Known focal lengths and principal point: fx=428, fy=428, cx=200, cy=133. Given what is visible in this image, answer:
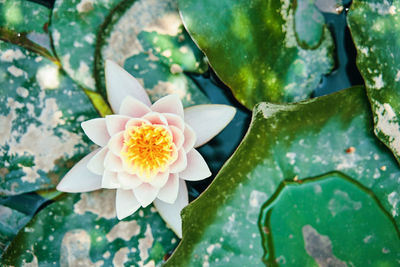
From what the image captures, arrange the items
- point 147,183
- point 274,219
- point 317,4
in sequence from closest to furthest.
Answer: point 147,183
point 274,219
point 317,4

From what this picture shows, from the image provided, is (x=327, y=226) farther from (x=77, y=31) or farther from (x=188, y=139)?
(x=77, y=31)

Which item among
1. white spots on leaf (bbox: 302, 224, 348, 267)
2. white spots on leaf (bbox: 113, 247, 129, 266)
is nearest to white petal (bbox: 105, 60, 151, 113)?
white spots on leaf (bbox: 113, 247, 129, 266)

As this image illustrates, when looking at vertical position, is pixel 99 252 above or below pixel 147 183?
below

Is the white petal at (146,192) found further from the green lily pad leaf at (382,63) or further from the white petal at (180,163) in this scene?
the green lily pad leaf at (382,63)

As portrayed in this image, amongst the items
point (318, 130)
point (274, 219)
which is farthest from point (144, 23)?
point (274, 219)

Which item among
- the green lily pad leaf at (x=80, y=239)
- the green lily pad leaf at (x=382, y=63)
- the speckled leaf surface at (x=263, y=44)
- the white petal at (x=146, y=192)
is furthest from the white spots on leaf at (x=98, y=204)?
the green lily pad leaf at (x=382, y=63)

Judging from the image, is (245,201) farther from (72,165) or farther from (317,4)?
(317,4)

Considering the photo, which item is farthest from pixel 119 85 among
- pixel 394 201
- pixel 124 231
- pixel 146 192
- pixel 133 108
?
pixel 394 201
